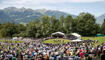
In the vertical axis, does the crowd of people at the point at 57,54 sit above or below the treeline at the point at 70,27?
above

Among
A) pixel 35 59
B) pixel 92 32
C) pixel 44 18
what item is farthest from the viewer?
pixel 44 18

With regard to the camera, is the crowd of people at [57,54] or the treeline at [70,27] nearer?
the crowd of people at [57,54]

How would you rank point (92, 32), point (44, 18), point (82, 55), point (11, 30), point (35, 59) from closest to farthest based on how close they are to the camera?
1. point (35, 59)
2. point (82, 55)
3. point (92, 32)
4. point (44, 18)
5. point (11, 30)

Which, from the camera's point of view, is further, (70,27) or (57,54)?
(70,27)

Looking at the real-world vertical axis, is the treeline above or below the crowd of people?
below

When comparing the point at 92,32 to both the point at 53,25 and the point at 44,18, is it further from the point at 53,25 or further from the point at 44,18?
the point at 44,18

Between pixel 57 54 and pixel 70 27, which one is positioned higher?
pixel 57 54

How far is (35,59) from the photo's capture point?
1953cm

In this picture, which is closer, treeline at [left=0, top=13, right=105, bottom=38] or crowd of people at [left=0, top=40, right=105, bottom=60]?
crowd of people at [left=0, top=40, right=105, bottom=60]

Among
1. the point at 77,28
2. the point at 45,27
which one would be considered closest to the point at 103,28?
the point at 77,28

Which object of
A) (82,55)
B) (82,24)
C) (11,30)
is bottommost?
(11,30)

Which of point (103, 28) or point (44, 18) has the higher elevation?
point (44, 18)

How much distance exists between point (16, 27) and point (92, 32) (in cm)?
5729

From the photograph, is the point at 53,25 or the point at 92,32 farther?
the point at 53,25
